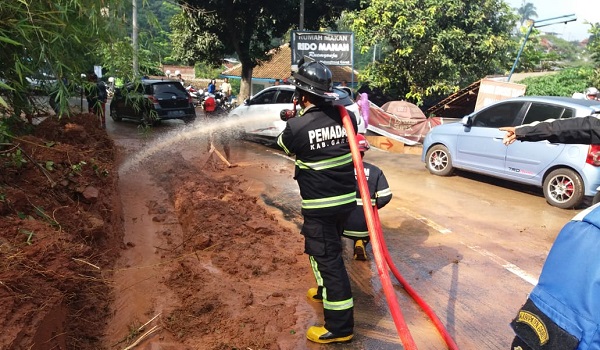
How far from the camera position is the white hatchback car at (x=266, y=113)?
11.5m

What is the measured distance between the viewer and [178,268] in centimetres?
434

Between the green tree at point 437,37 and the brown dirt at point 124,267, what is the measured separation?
11.0m

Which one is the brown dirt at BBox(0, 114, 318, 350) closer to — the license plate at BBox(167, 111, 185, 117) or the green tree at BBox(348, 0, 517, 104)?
the license plate at BBox(167, 111, 185, 117)

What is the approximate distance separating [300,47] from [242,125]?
3438mm

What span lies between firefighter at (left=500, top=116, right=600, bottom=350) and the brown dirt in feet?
7.34

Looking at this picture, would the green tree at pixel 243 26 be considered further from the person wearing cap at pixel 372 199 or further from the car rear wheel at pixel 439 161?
the person wearing cap at pixel 372 199

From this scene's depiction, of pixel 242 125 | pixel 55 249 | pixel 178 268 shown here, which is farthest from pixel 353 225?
pixel 242 125

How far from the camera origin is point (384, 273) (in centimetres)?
250

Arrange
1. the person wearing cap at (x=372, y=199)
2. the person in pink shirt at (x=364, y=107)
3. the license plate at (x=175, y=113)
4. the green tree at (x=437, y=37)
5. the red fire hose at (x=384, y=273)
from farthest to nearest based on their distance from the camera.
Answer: the license plate at (x=175, y=113) < the green tree at (x=437, y=37) < the person in pink shirt at (x=364, y=107) < the person wearing cap at (x=372, y=199) < the red fire hose at (x=384, y=273)

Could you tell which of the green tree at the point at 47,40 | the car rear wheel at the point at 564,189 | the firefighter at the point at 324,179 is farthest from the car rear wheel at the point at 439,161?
the green tree at the point at 47,40

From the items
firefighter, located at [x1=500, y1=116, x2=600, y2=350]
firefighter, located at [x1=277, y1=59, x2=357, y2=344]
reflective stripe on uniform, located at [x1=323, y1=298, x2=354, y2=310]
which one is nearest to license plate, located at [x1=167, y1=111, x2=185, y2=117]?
firefighter, located at [x1=277, y1=59, x2=357, y2=344]

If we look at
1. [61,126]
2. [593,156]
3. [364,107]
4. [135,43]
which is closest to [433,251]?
[593,156]

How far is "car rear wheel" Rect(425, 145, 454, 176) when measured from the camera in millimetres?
9234

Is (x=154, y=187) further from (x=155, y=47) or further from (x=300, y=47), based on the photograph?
(x=300, y=47)
